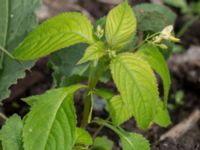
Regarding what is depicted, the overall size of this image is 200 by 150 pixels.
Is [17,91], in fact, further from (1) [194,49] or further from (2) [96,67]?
(1) [194,49]

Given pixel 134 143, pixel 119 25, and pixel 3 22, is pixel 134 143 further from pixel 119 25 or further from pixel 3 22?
pixel 3 22

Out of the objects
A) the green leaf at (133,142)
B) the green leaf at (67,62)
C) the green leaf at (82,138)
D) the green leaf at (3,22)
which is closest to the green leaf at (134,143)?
the green leaf at (133,142)

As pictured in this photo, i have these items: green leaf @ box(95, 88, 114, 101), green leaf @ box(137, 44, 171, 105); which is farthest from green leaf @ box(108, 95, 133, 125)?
green leaf @ box(137, 44, 171, 105)

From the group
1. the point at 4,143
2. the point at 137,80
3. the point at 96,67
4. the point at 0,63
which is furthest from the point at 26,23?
the point at 137,80

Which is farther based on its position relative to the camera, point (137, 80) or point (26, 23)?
point (26, 23)

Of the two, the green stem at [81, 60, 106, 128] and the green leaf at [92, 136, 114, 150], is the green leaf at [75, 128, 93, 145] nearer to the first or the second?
the green stem at [81, 60, 106, 128]
